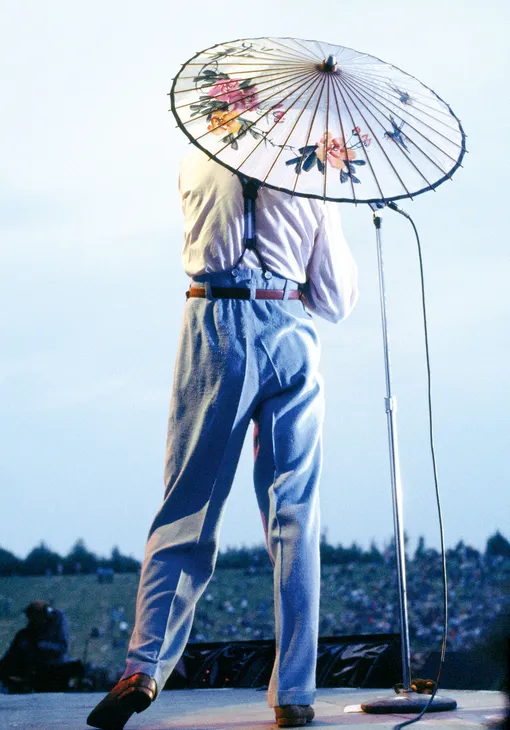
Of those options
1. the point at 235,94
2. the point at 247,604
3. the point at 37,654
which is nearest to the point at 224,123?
the point at 235,94

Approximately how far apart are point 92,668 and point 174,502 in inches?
95.1

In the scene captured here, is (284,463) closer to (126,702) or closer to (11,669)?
(126,702)

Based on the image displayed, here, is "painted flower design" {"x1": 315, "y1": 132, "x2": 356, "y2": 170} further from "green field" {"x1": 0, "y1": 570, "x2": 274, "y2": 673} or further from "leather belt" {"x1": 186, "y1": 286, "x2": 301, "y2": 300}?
"green field" {"x1": 0, "y1": 570, "x2": 274, "y2": 673}

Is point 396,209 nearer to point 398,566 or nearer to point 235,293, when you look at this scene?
point 235,293

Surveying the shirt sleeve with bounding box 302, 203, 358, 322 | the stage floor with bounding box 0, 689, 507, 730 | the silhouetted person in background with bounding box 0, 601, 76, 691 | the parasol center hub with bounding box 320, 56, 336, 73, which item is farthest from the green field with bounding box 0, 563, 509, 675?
the parasol center hub with bounding box 320, 56, 336, 73

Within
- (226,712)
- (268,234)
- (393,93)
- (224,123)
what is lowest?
(226,712)

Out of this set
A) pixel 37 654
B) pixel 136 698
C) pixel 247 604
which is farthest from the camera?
pixel 247 604

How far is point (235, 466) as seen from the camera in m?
1.77

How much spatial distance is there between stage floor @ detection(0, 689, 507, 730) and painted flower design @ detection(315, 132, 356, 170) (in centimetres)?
116

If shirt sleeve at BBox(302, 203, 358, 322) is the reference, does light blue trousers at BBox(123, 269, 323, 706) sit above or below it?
below

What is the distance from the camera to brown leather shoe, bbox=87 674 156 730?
62.9 inches

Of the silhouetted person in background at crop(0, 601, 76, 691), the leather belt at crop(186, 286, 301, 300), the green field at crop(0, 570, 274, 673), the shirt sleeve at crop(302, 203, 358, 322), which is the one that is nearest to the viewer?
the leather belt at crop(186, 286, 301, 300)

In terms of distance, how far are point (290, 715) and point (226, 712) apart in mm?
530

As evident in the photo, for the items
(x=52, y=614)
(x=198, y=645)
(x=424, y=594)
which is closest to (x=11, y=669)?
(x=52, y=614)
